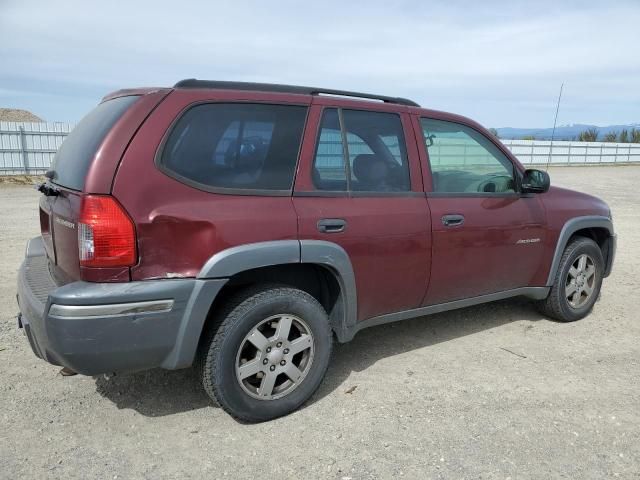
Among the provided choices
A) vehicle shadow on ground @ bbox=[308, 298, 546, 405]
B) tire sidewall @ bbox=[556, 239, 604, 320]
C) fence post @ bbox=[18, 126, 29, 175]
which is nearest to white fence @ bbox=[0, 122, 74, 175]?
fence post @ bbox=[18, 126, 29, 175]

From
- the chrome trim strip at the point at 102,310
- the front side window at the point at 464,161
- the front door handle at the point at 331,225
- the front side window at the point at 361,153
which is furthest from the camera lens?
the front side window at the point at 464,161

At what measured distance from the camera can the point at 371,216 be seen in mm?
3336

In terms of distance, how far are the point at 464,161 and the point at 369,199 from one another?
112 cm

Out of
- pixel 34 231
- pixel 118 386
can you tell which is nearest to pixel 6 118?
pixel 34 231

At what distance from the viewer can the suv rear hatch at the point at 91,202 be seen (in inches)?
101

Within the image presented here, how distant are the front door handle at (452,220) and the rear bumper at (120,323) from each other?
164 cm

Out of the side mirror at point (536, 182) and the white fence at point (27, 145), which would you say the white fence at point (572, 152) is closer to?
the white fence at point (27, 145)

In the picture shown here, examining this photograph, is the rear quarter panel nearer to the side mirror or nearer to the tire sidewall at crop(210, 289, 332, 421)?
the side mirror

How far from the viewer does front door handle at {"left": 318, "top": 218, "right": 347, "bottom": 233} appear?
3117 mm

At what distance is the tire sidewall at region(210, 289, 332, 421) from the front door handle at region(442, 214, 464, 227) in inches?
43.1

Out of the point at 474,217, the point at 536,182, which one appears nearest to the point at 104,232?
the point at 474,217

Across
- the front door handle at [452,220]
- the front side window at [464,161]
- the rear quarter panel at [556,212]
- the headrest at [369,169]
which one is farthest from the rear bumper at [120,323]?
the rear quarter panel at [556,212]

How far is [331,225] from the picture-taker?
315cm

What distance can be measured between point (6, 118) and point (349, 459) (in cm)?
4518
